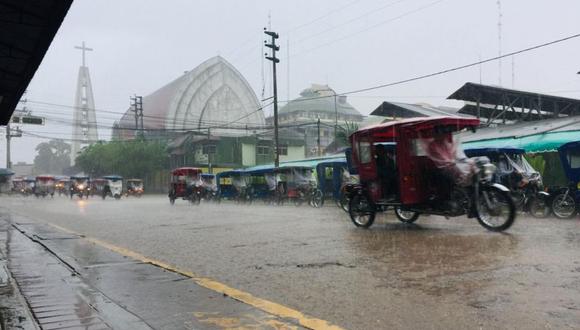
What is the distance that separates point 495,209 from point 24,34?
784cm

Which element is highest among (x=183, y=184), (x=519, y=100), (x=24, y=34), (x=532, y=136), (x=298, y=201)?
(x=519, y=100)

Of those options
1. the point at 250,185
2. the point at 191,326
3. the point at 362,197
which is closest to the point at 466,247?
the point at 362,197

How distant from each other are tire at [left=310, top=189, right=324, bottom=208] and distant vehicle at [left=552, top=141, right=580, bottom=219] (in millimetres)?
10991

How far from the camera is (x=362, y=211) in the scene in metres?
11.1

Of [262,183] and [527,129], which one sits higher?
[527,129]

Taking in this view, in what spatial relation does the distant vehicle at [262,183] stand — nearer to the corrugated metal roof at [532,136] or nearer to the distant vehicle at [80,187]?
the corrugated metal roof at [532,136]

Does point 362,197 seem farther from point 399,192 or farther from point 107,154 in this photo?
point 107,154

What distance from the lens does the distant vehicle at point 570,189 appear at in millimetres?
12805

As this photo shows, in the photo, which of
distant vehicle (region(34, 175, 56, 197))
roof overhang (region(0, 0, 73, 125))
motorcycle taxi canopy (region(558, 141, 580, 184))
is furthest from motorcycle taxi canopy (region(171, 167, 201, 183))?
distant vehicle (region(34, 175, 56, 197))

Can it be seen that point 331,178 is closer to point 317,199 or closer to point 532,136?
point 317,199

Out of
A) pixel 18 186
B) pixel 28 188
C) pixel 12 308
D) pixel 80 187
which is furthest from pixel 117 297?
pixel 18 186

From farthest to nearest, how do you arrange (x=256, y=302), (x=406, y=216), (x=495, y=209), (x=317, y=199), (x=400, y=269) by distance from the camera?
(x=317, y=199)
(x=406, y=216)
(x=495, y=209)
(x=400, y=269)
(x=256, y=302)

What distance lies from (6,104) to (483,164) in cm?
887

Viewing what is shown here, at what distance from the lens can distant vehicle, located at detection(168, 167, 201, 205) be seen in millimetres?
29169
